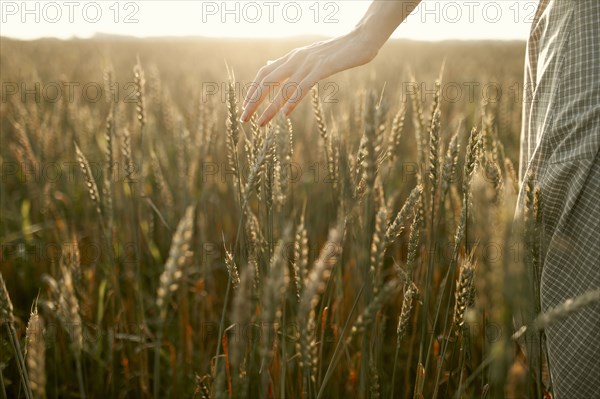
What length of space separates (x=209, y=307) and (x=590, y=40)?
1456 millimetres

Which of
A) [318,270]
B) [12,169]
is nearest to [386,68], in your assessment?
[12,169]

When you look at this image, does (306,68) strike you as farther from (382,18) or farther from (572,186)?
(572,186)

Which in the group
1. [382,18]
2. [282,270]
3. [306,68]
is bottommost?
[282,270]

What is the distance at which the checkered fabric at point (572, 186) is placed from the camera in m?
1.07

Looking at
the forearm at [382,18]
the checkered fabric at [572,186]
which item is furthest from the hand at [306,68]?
the checkered fabric at [572,186]

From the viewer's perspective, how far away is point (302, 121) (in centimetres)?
390

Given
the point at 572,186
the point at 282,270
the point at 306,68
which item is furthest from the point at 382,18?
the point at 282,270

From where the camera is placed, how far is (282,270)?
67 centimetres

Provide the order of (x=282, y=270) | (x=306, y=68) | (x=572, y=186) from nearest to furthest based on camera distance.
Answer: (x=282, y=270) < (x=572, y=186) < (x=306, y=68)

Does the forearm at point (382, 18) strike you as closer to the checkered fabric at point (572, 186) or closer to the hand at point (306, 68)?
the hand at point (306, 68)

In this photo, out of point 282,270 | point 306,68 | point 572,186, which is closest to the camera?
point 282,270

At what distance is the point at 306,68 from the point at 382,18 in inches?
8.4

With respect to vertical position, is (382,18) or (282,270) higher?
(382,18)

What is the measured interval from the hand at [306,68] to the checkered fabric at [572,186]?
1.38 ft
